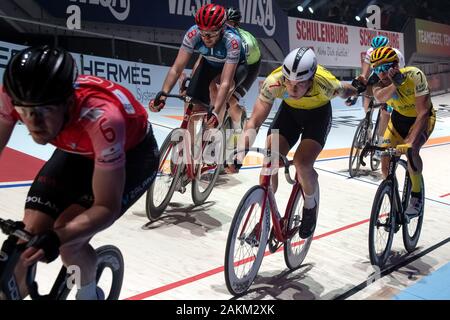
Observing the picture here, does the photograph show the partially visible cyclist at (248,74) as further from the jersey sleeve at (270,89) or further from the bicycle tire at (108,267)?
the bicycle tire at (108,267)

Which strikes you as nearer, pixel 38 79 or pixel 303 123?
pixel 38 79

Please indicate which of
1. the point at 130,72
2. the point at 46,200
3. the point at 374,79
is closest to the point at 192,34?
the point at 374,79

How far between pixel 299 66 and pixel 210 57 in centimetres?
182

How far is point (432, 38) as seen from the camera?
18984 mm

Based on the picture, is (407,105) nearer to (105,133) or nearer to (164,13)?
(105,133)

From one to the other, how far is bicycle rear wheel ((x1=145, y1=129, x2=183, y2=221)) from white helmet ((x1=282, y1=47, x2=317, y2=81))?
4.22 ft

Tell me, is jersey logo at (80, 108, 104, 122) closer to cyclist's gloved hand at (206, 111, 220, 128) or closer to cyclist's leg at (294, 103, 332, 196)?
cyclist's leg at (294, 103, 332, 196)

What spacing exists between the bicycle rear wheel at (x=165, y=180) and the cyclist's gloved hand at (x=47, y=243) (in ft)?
7.71

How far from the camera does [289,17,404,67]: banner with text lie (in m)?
12.6

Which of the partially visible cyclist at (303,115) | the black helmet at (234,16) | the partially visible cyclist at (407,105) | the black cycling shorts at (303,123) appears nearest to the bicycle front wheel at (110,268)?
the partially visible cyclist at (303,115)

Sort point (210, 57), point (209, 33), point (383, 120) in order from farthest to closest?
1. point (383, 120)
2. point (210, 57)
3. point (209, 33)

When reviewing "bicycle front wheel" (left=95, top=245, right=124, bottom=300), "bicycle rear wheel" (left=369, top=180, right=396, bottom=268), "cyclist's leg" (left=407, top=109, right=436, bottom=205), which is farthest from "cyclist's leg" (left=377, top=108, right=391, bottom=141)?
"bicycle front wheel" (left=95, top=245, right=124, bottom=300)

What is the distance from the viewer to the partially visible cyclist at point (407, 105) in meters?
3.75
